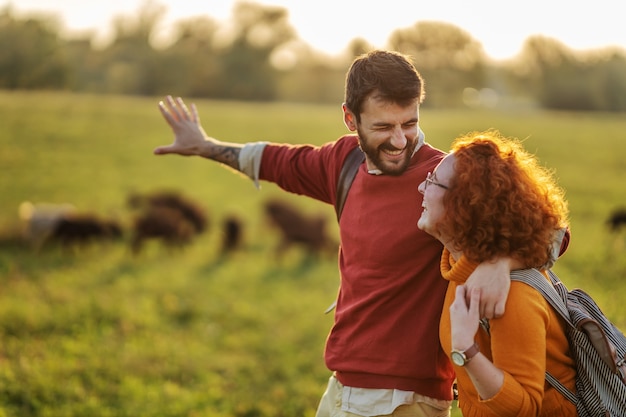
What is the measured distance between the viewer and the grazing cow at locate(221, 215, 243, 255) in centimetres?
1636

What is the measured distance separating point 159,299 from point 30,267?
142 inches

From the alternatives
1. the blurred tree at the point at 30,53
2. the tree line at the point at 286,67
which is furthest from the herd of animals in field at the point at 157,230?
the tree line at the point at 286,67

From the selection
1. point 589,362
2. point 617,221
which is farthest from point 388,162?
point 617,221

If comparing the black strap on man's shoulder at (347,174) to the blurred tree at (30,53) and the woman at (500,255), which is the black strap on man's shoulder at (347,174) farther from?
the blurred tree at (30,53)

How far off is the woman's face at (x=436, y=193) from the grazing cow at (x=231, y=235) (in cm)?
1360

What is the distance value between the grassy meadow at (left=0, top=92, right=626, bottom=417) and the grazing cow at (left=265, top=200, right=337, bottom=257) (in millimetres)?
315

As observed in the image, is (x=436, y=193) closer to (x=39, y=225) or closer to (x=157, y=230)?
(x=157, y=230)

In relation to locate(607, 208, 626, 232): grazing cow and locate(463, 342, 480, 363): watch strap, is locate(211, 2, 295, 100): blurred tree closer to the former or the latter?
locate(607, 208, 626, 232): grazing cow

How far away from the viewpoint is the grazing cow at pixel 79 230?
15531 millimetres

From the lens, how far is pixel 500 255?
272 centimetres

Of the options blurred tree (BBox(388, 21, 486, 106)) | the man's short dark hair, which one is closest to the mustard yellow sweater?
the man's short dark hair

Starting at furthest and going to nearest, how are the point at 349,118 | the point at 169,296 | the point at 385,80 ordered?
1. the point at 169,296
2. the point at 349,118
3. the point at 385,80

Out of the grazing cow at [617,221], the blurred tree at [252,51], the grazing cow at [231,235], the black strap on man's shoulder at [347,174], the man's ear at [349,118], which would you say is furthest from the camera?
the blurred tree at [252,51]

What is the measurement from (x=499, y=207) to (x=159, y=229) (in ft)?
45.1
